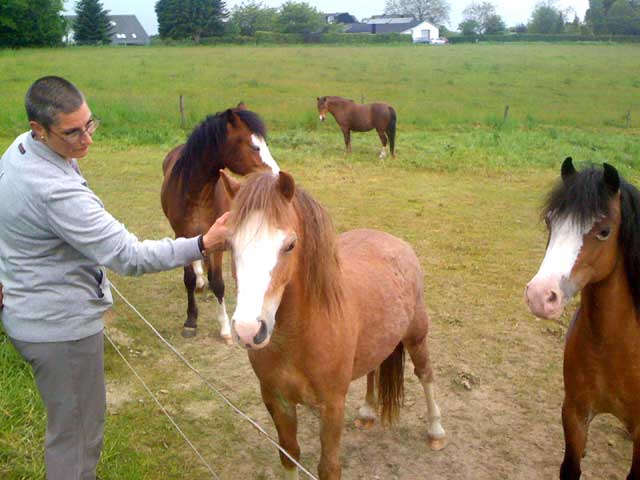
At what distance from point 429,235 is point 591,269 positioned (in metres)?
5.31

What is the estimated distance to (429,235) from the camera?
7.69 metres

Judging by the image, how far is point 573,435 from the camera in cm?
276

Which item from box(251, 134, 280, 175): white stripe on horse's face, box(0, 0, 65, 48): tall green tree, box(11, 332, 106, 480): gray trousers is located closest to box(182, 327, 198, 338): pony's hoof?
box(251, 134, 280, 175): white stripe on horse's face

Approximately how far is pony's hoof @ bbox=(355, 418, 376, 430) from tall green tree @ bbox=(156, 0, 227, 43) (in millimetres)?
57708

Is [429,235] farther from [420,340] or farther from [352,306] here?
[352,306]

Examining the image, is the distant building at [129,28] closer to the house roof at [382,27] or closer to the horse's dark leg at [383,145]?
the house roof at [382,27]

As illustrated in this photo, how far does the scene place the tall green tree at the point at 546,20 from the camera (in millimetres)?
68750

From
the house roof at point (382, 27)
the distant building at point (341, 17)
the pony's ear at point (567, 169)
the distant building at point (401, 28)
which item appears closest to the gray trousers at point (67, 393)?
the pony's ear at point (567, 169)

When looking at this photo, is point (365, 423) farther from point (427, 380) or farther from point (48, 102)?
point (48, 102)

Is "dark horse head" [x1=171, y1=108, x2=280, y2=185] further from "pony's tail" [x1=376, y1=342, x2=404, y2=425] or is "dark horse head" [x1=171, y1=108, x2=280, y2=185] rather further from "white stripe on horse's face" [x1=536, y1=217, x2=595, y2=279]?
"white stripe on horse's face" [x1=536, y1=217, x2=595, y2=279]

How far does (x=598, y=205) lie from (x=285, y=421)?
1724 millimetres

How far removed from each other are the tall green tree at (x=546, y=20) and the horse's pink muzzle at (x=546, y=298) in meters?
74.0

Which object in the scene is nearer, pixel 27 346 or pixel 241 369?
pixel 27 346

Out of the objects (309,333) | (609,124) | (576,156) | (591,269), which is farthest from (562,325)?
(609,124)
